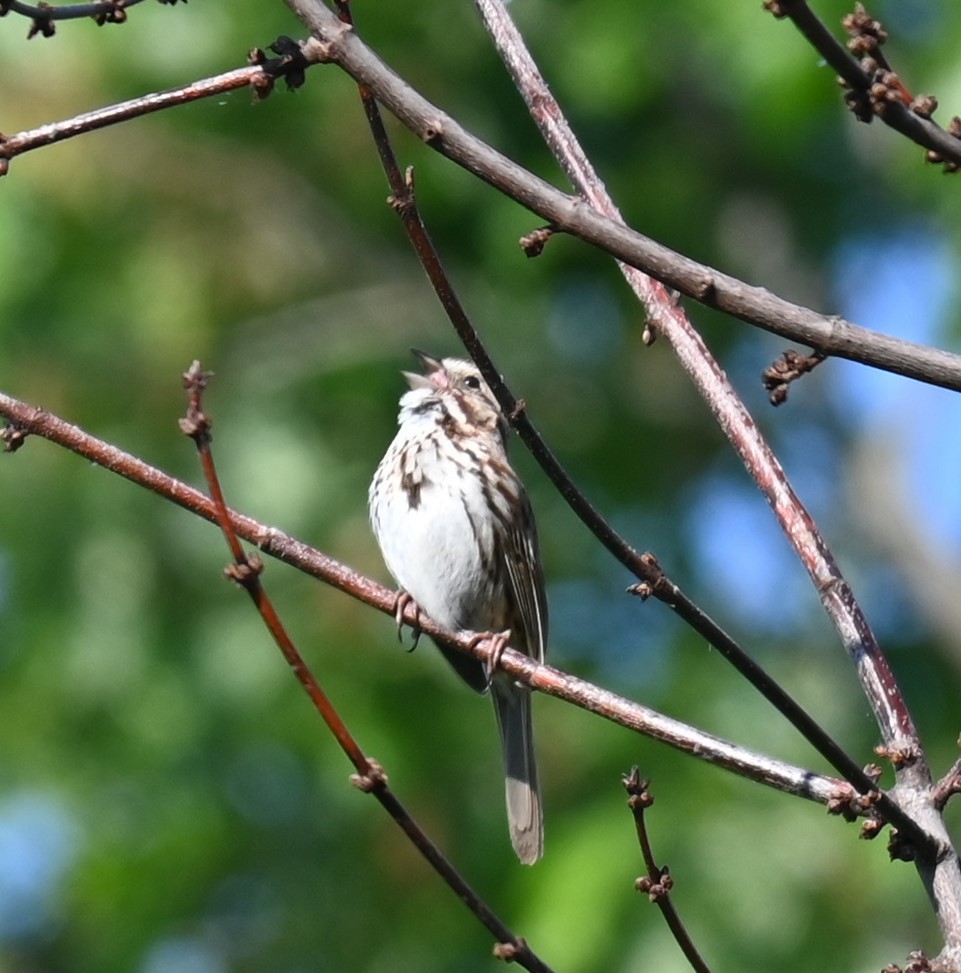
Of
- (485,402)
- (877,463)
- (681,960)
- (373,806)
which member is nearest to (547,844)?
(681,960)

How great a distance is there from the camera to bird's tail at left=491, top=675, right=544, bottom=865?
203 inches

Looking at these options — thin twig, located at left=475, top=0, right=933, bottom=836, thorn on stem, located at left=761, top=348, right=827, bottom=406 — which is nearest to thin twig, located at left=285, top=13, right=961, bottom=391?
thorn on stem, located at left=761, top=348, right=827, bottom=406

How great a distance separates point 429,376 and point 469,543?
74cm

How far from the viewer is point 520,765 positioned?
5371mm

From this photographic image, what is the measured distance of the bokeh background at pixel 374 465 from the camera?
24.0 ft

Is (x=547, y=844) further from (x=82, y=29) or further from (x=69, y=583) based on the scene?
(x=82, y=29)

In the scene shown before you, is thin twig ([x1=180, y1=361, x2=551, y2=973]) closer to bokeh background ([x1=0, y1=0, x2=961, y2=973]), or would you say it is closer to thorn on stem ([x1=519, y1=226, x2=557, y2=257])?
thorn on stem ([x1=519, y1=226, x2=557, y2=257])

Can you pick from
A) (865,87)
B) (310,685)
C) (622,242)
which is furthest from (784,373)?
(310,685)

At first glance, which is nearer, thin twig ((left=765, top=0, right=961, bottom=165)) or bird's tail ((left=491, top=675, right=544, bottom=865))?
thin twig ((left=765, top=0, right=961, bottom=165))

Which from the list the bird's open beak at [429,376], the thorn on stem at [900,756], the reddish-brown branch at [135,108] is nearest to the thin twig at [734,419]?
the thorn on stem at [900,756]

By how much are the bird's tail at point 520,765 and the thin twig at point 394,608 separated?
1.69 metres

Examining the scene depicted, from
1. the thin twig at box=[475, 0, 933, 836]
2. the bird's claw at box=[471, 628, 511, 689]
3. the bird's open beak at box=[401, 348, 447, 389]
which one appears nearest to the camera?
the thin twig at box=[475, 0, 933, 836]

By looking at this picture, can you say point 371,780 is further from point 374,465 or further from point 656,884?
point 374,465

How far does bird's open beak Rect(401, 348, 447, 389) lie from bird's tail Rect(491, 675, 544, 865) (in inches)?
36.3
